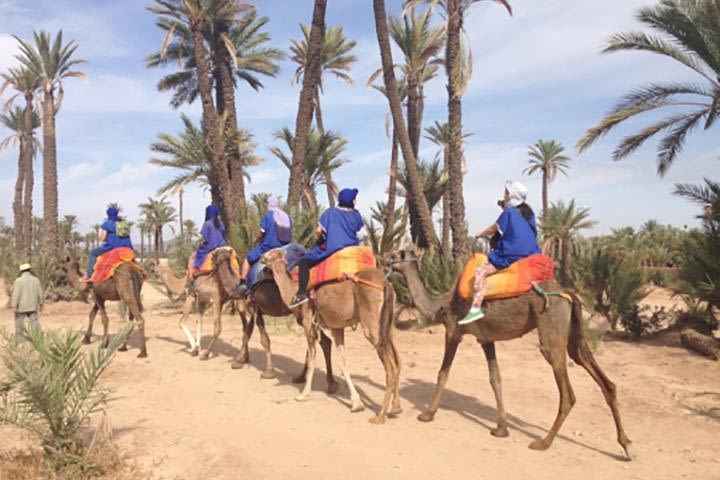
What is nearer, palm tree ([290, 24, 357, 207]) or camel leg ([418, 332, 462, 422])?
camel leg ([418, 332, 462, 422])

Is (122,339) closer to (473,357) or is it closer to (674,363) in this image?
(473,357)

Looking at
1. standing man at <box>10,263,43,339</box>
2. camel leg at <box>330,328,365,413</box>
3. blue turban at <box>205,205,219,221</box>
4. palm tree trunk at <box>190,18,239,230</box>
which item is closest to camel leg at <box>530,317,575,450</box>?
camel leg at <box>330,328,365,413</box>

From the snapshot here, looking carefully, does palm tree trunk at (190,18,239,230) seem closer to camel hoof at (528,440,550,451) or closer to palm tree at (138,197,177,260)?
camel hoof at (528,440,550,451)

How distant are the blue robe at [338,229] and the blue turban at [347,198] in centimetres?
5

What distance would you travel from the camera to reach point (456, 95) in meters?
17.0

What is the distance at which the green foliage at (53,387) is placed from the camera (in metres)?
4.66

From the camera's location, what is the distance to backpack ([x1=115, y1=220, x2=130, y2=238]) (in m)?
10.1

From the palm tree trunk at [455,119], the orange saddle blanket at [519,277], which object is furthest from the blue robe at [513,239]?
the palm tree trunk at [455,119]

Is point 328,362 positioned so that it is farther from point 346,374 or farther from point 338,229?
point 338,229

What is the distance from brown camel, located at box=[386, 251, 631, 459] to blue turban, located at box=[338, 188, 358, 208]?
123 centimetres

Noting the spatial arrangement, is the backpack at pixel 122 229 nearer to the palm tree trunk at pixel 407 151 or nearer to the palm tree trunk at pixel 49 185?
the palm tree trunk at pixel 407 151

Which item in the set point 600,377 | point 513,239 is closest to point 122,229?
point 513,239

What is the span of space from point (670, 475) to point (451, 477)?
1.93 m

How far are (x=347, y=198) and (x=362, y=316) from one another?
145 cm
